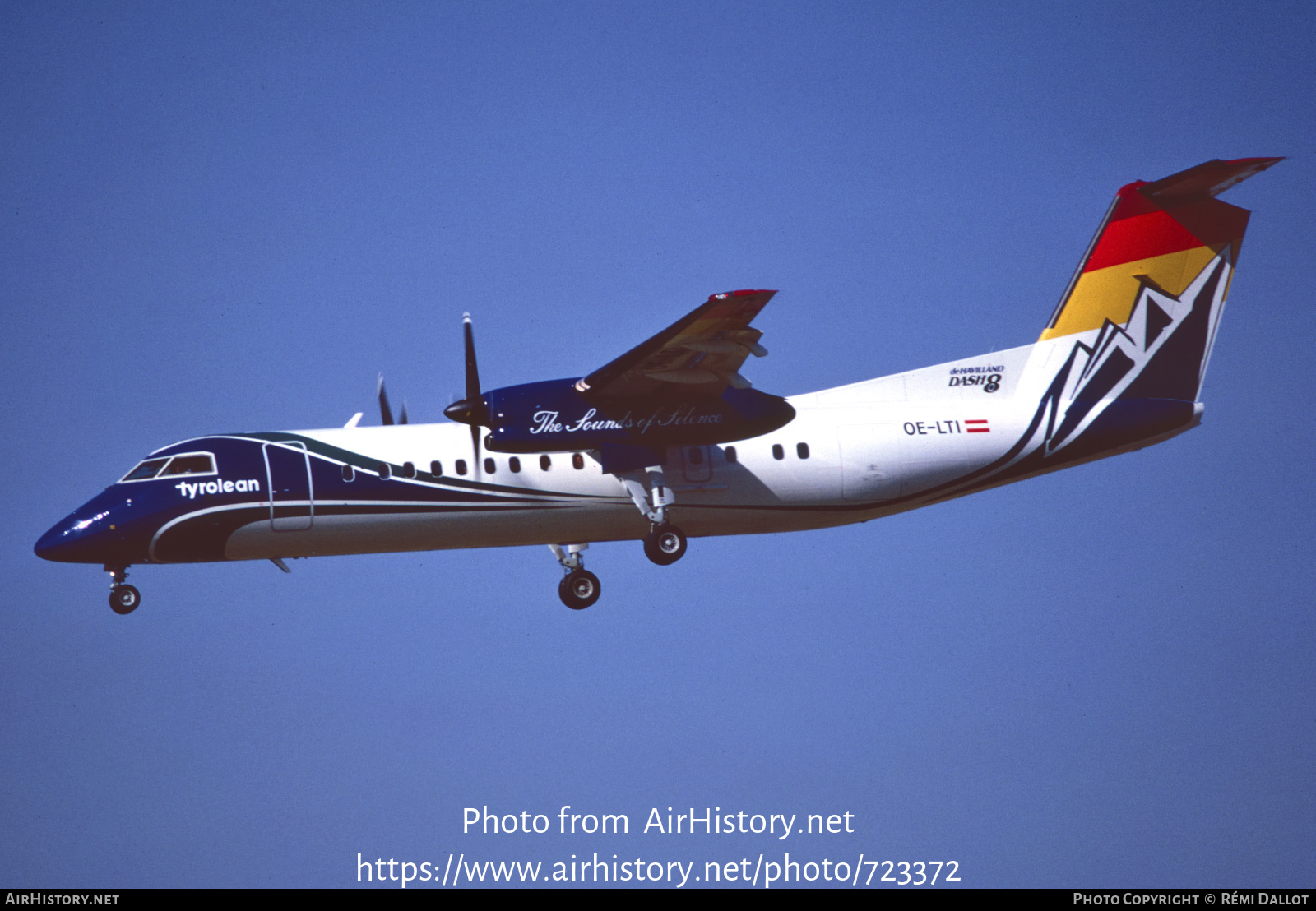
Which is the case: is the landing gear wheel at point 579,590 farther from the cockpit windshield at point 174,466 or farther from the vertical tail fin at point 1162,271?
the vertical tail fin at point 1162,271

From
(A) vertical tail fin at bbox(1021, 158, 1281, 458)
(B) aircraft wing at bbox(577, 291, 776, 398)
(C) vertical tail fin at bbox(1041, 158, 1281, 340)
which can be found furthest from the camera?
(C) vertical tail fin at bbox(1041, 158, 1281, 340)

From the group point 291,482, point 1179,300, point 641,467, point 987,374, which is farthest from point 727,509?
point 1179,300

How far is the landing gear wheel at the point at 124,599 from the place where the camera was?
20.5 metres

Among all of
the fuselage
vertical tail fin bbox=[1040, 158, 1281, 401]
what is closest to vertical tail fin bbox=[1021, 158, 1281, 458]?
vertical tail fin bbox=[1040, 158, 1281, 401]

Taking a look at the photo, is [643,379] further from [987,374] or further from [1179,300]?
[1179,300]

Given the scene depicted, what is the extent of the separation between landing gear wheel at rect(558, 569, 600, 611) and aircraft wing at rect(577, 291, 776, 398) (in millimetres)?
3500

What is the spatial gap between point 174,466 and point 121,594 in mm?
2131

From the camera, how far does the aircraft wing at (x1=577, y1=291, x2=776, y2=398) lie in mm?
18328

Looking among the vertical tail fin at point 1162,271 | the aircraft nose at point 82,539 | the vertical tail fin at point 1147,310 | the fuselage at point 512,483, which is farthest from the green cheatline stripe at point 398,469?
the vertical tail fin at point 1162,271

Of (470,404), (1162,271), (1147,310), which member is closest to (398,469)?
(470,404)

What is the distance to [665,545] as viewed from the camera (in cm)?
2064

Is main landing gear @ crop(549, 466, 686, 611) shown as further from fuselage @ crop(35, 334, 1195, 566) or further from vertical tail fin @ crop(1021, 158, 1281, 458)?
vertical tail fin @ crop(1021, 158, 1281, 458)

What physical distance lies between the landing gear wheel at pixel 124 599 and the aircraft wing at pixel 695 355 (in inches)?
297
